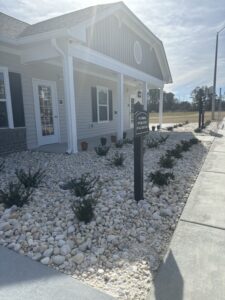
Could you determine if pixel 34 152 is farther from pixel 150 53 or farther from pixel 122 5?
pixel 150 53

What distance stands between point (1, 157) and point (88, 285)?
17.9 feet

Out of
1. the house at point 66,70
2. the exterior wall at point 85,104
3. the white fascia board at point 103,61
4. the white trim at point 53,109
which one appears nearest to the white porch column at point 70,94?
the house at point 66,70

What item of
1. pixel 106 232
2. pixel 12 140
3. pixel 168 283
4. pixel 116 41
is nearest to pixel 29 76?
pixel 12 140

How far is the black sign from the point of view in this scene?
3104mm

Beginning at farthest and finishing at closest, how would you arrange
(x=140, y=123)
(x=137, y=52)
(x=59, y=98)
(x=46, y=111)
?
(x=137, y=52), (x=59, y=98), (x=46, y=111), (x=140, y=123)

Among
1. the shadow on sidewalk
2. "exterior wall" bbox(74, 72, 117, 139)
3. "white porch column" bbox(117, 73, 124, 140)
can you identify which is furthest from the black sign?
"exterior wall" bbox(74, 72, 117, 139)

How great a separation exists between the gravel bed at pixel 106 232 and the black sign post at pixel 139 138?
0.23 metres

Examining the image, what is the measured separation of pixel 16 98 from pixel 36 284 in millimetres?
5869

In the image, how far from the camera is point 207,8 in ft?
27.7

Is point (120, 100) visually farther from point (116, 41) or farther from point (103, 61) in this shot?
point (116, 41)

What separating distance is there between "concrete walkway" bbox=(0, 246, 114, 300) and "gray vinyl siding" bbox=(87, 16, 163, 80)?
665cm

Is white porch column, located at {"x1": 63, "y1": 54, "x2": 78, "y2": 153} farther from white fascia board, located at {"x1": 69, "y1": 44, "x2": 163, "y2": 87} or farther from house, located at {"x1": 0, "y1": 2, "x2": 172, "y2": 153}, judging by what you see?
white fascia board, located at {"x1": 69, "y1": 44, "x2": 163, "y2": 87}

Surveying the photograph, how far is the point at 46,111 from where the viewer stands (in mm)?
8070

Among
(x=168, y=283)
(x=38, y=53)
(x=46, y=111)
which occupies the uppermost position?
(x=38, y=53)
